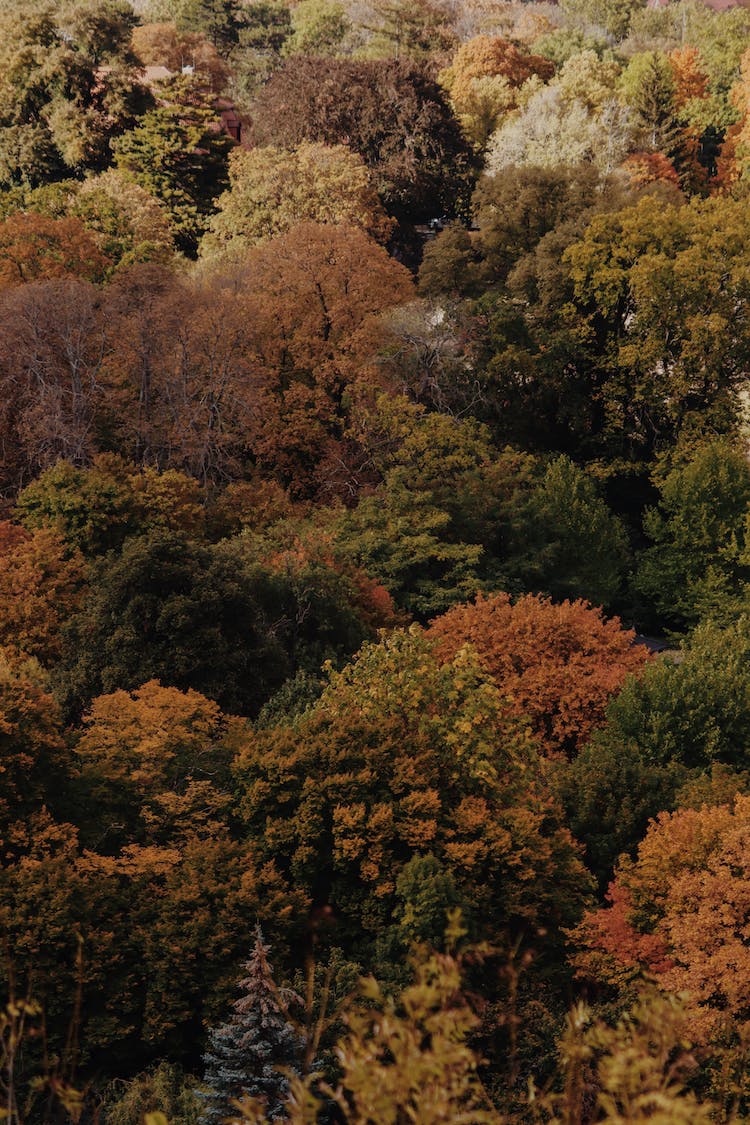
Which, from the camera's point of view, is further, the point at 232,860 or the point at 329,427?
the point at 329,427

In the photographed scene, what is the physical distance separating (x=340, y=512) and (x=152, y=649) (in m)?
13.2

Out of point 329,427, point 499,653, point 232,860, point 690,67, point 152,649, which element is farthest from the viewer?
point 690,67

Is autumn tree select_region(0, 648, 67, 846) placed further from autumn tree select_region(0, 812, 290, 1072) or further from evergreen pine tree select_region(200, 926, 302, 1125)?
evergreen pine tree select_region(200, 926, 302, 1125)

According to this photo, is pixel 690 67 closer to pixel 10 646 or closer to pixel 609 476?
pixel 609 476

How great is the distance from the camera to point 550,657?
101ft

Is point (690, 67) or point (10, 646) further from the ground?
point (690, 67)

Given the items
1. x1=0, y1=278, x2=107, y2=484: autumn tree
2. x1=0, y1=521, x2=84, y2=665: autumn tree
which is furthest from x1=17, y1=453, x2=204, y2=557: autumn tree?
x1=0, y1=278, x2=107, y2=484: autumn tree

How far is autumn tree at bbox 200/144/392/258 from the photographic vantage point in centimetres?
5234

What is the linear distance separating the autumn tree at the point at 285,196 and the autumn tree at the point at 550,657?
26.1 m

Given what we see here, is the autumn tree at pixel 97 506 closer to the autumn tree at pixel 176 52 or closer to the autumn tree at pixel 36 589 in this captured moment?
the autumn tree at pixel 36 589

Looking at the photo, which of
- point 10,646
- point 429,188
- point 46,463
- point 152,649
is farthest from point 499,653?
point 429,188

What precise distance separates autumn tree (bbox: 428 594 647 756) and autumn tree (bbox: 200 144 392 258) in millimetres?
26074

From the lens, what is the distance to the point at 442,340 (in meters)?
44.3

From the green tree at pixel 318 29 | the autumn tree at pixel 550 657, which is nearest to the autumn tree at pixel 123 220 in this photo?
the autumn tree at pixel 550 657
